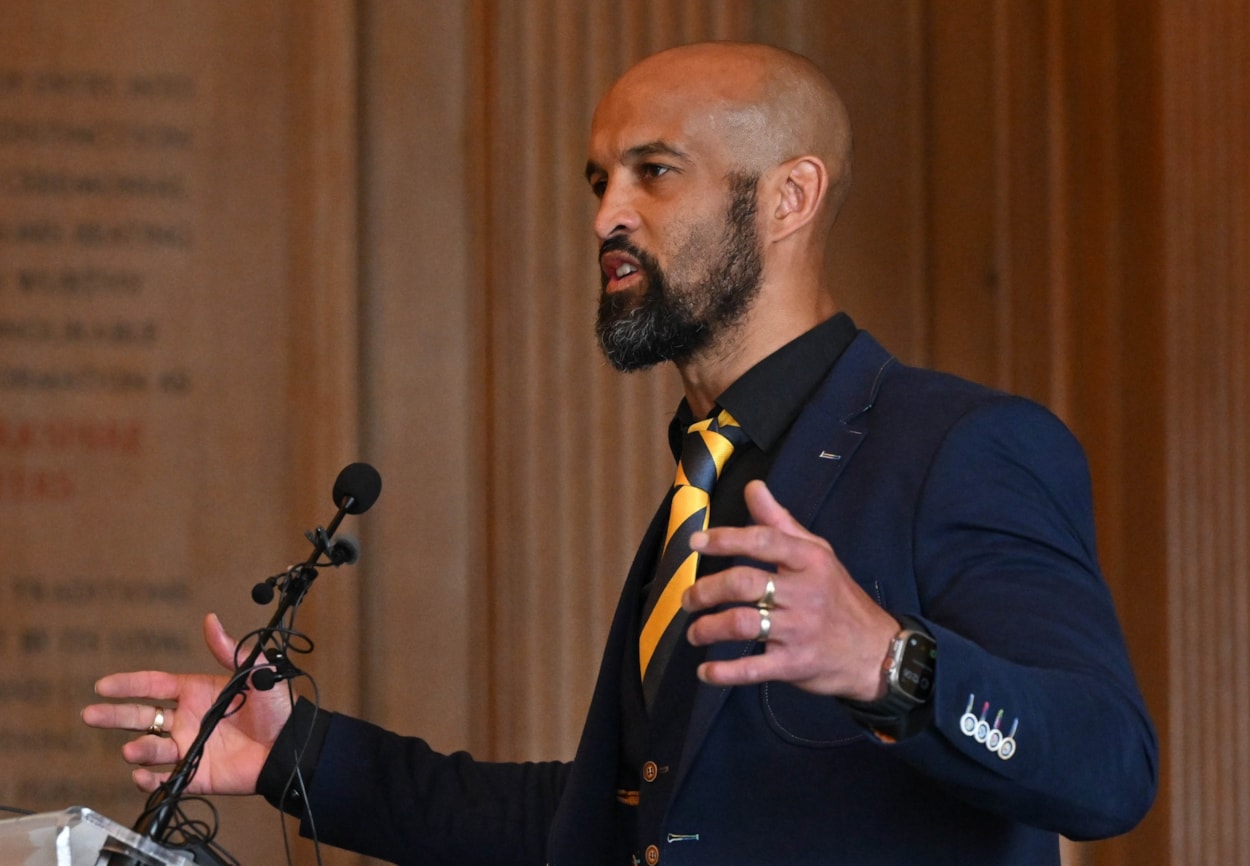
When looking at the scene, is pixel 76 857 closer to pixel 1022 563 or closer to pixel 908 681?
pixel 908 681

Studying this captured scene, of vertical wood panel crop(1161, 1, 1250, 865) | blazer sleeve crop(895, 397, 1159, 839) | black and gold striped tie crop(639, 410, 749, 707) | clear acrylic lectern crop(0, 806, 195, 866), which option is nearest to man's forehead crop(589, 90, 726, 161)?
black and gold striped tie crop(639, 410, 749, 707)

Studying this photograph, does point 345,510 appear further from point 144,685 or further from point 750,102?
point 750,102

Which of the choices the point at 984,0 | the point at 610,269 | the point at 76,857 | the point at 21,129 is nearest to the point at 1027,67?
the point at 984,0

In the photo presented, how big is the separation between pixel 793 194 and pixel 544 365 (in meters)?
1.26

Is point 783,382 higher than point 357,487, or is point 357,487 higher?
point 783,382

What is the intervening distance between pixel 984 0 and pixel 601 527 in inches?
72.8

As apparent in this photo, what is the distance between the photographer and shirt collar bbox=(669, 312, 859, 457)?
2.28 meters

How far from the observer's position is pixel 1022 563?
1.76 m

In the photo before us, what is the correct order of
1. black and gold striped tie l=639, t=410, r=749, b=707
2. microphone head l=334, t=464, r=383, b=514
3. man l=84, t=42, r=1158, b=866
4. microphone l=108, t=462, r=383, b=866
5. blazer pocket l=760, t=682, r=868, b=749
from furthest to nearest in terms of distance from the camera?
black and gold striped tie l=639, t=410, r=749, b=707 < microphone head l=334, t=464, r=383, b=514 < blazer pocket l=760, t=682, r=868, b=749 < microphone l=108, t=462, r=383, b=866 < man l=84, t=42, r=1158, b=866

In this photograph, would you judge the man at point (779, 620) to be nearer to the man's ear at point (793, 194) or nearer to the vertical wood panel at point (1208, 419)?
the man's ear at point (793, 194)

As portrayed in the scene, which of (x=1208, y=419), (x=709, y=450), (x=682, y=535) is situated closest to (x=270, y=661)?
(x=682, y=535)

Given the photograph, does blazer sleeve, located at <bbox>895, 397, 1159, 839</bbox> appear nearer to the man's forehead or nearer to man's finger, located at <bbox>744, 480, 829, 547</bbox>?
man's finger, located at <bbox>744, 480, 829, 547</bbox>

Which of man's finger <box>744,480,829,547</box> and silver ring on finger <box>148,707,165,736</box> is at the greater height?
man's finger <box>744,480,829,547</box>

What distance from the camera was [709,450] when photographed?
2.30 m
